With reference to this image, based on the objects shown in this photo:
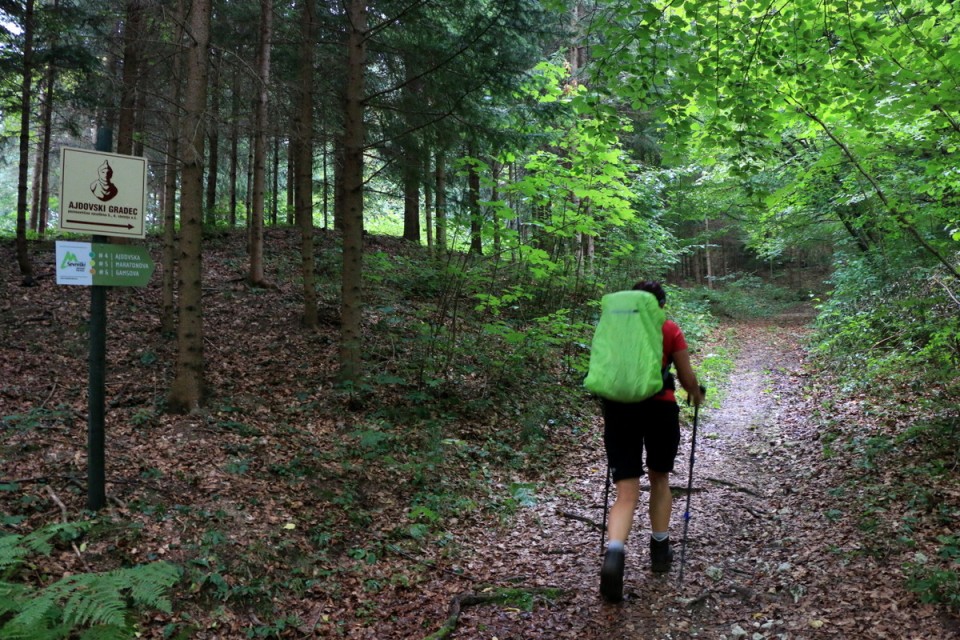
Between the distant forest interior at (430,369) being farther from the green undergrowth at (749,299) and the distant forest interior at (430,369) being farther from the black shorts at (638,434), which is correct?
the green undergrowth at (749,299)

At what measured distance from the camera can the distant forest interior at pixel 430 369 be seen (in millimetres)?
3930

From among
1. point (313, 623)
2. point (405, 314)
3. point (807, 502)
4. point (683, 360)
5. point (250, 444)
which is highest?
point (405, 314)

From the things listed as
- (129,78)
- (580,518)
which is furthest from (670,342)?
(129,78)

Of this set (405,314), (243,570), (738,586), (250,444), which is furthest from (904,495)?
(405,314)

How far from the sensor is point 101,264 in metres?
4.07

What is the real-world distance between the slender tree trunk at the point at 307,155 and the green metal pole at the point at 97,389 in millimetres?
5458

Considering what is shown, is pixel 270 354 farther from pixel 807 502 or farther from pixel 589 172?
pixel 807 502

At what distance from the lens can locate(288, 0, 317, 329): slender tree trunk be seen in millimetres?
9414

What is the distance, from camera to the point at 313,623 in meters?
3.77

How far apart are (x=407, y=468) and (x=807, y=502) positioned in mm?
4054

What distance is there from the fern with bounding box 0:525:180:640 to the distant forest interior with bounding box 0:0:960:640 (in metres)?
0.02

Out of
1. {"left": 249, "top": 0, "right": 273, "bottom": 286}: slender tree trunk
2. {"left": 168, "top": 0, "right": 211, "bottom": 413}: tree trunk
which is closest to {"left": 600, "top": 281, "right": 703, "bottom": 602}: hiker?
{"left": 168, "top": 0, "right": 211, "bottom": 413}: tree trunk

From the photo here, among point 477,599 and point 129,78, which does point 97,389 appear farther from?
point 129,78

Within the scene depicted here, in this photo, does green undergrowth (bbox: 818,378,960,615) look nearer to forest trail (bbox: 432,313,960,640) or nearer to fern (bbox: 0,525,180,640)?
forest trail (bbox: 432,313,960,640)
